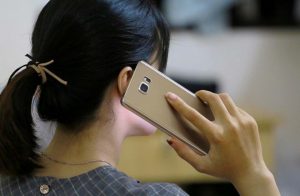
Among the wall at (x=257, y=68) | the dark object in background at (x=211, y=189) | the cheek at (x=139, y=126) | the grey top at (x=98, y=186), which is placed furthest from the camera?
the wall at (x=257, y=68)

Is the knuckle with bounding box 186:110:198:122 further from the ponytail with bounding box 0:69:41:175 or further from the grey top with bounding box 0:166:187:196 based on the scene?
the ponytail with bounding box 0:69:41:175

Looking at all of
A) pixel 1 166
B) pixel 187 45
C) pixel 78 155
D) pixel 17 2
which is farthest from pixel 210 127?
pixel 187 45

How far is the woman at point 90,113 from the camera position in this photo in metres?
0.83

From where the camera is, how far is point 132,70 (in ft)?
2.81

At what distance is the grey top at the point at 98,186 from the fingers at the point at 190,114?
3.9 inches

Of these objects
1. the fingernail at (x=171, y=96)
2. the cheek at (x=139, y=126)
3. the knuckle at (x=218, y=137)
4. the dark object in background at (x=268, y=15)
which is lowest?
the dark object in background at (x=268, y=15)

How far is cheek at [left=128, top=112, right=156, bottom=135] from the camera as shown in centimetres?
92

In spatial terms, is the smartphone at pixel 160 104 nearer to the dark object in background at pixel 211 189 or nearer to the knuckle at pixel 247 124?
the knuckle at pixel 247 124

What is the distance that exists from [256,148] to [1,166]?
0.41 m

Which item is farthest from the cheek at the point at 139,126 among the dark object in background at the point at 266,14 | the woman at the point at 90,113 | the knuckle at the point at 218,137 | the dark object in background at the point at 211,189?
the dark object in background at the point at 266,14


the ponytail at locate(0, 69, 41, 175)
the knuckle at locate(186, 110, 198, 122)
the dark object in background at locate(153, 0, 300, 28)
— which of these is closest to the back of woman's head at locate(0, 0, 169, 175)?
the ponytail at locate(0, 69, 41, 175)

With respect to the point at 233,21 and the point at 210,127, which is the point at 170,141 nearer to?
the point at 210,127

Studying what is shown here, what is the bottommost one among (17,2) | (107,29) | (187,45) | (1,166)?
(187,45)

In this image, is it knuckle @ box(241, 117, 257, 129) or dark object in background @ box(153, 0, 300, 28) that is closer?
knuckle @ box(241, 117, 257, 129)
